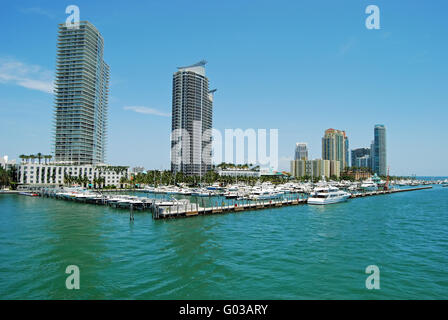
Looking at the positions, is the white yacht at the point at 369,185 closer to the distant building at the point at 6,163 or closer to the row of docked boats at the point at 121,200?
the row of docked boats at the point at 121,200

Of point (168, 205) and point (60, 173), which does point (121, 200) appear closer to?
point (168, 205)

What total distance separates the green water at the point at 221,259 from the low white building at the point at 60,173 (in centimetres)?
12539

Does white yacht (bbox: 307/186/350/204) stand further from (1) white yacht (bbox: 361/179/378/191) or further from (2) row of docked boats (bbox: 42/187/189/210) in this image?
(1) white yacht (bbox: 361/179/378/191)

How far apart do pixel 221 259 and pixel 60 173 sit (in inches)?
6656

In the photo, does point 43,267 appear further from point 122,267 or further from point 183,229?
point 183,229

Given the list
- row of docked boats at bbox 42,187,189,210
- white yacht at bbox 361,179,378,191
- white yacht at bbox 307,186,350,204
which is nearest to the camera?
row of docked boats at bbox 42,187,189,210

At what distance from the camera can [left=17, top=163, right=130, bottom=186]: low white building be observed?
16112cm

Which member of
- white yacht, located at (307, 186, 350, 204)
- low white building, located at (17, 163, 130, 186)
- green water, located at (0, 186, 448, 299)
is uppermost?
low white building, located at (17, 163, 130, 186)

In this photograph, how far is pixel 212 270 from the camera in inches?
1156

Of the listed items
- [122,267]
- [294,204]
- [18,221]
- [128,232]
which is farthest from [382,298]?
[294,204]

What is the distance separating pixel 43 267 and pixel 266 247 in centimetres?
2570

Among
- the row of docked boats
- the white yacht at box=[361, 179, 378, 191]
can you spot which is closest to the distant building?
the row of docked boats

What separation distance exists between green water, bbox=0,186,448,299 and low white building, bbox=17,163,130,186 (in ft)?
411
